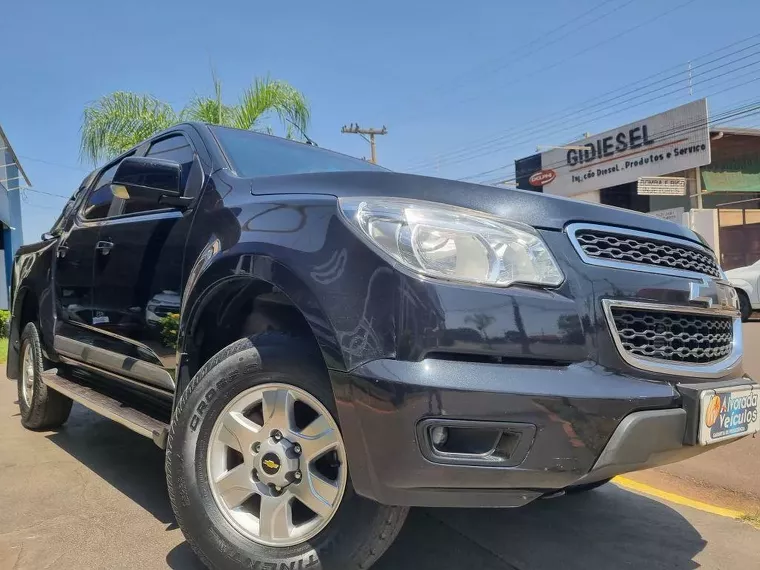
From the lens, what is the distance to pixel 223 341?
2764mm

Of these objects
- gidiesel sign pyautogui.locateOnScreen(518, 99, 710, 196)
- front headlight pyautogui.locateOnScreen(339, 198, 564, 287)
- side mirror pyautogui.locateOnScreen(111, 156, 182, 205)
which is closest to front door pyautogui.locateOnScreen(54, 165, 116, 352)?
side mirror pyautogui.locateOnScreen(111, 156, 182, 205)

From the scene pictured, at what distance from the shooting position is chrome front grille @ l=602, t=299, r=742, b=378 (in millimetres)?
2004

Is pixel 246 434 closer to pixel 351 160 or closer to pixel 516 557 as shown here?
pixel 516 557

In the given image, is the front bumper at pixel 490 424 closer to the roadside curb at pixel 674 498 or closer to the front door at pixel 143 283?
the front door at pixel 143 283

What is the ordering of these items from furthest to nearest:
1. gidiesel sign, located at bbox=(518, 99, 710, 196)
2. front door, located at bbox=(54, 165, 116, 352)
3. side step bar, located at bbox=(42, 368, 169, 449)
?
gidiesel sign, located at bbox=(518, 99, 710, 196) < front door, located at bbox=(54, 165, 116, 352) < side step bar, located at bbox=(42, 368, 169, 449)

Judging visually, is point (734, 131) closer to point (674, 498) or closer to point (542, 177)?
point (542, 177)

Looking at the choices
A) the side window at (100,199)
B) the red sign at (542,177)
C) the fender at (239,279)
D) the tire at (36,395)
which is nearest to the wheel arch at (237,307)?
the fender at (239,279)

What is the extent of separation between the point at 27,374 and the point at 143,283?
2.53 meters

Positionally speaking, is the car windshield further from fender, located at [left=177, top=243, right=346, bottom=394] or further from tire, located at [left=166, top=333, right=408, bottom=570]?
tire, located at [left=166, top=333, right=408, bottom=570]

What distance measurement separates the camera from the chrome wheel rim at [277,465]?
2.10 metres

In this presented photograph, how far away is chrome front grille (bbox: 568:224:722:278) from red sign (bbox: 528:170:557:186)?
2394 cm

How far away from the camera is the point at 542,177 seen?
25.7 metres

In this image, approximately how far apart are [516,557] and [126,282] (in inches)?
91.2

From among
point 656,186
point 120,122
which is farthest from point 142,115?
point 656,186
